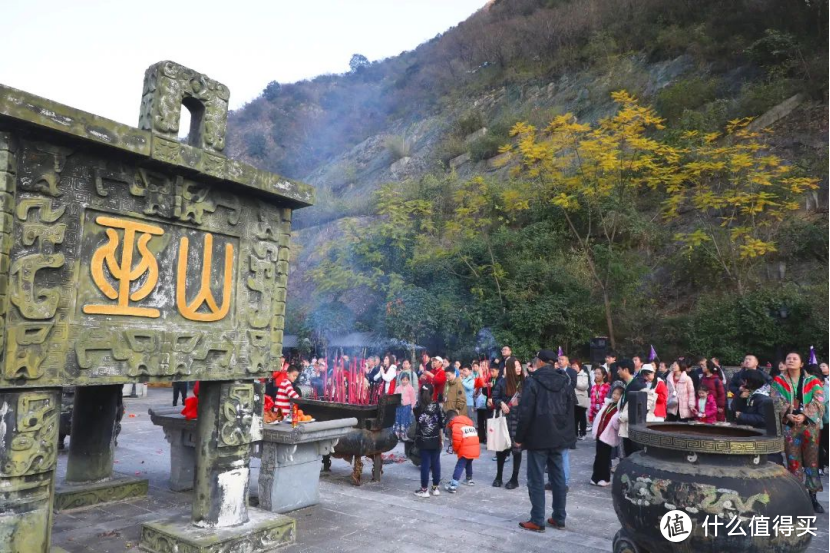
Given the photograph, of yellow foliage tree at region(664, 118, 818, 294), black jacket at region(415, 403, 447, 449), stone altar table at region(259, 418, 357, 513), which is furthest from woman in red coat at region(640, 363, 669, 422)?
yellow foliage tree at region(664, 118, 818, 294)

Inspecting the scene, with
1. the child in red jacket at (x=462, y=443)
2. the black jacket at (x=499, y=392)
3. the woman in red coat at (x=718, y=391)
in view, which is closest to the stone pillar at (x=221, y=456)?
the child in red jacket at (x=462, y=443)

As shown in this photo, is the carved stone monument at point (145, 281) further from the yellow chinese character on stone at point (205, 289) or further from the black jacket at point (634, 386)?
the black jacket at point (634, 386)

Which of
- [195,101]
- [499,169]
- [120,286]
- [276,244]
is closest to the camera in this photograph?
[120,286]

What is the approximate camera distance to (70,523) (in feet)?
17.7

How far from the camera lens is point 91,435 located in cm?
630

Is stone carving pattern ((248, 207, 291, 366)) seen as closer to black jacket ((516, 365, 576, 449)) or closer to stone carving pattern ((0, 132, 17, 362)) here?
stone carving pattern ((0, 132, 17, 362))

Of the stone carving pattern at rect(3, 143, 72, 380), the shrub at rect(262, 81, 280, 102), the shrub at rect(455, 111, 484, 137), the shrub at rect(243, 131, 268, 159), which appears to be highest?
the shrub at rect(262, 81, 280, 102)

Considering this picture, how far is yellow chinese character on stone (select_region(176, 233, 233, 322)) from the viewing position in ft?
13.8

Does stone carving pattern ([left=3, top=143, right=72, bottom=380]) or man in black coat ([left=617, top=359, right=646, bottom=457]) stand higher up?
stone carving pattern ([left=3, top=143, right=72, bottom=380])

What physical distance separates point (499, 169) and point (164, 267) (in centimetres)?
2370

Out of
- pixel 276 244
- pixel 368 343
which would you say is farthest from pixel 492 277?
pixel 276 244

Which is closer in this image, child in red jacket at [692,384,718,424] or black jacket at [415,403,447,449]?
black jacket at [415,403,447,449]

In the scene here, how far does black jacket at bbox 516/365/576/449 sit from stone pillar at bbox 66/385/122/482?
4566 millimetres

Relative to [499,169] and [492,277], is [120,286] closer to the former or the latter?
[492,277]
